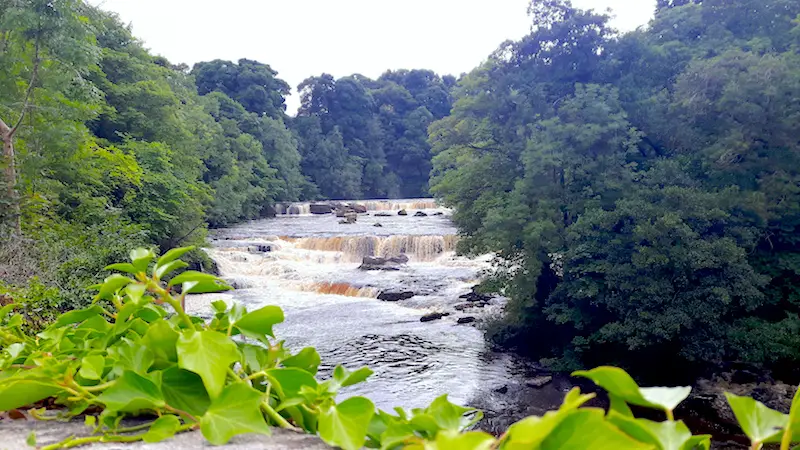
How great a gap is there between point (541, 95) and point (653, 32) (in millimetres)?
3487

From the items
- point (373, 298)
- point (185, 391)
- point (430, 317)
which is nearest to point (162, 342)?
point (185, 391)

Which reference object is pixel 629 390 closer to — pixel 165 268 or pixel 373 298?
pixel 165 268

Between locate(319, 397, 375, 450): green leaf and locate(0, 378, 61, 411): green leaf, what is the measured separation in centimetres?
39

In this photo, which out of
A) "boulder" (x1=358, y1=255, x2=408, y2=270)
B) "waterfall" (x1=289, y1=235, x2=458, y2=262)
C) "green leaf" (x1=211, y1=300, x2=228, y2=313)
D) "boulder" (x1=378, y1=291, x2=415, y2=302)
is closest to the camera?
"green leaf" (x1=211, y1=300, x2=228, y2=313)

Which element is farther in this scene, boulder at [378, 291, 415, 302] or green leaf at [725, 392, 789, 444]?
boulder at [378, 291, 415, 302]

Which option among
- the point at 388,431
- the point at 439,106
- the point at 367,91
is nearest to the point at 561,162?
the point at 388,431

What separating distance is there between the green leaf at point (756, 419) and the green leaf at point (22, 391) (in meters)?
0.83

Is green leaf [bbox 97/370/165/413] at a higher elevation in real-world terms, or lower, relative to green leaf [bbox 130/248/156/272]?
lower

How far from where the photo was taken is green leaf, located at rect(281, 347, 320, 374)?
92 centimetres

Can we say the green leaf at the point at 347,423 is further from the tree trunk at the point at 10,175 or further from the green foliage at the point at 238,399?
the tree trunk at the point at 10,175

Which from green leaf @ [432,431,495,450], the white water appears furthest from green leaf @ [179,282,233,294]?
the white water

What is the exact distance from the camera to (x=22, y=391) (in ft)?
2.36

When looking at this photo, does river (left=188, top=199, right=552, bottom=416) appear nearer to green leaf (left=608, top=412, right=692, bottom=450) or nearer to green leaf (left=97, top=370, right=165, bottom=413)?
green leaf (left=97, top=370, right=165, bottom=413)

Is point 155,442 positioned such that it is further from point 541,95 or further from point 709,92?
point 541,95
